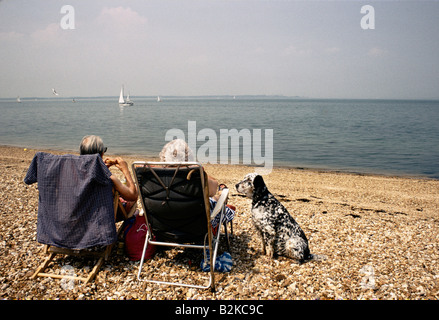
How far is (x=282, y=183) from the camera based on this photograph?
971 cm

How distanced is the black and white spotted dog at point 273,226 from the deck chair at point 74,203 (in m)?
1.73

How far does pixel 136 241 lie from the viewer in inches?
143

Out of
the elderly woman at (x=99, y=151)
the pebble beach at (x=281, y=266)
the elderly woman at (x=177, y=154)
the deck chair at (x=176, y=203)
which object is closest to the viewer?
the deck chair at (x=176, y=203)

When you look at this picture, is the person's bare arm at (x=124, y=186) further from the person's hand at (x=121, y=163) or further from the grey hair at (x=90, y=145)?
the grey hair at (x=90, y=145)

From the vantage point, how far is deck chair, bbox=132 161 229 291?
2.89m

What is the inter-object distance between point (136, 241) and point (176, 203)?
1039 millimetres

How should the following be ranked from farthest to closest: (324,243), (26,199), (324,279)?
(26,199)
(324,243)
(324,279)

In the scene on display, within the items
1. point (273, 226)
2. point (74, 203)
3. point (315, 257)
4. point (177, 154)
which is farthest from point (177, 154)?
point (315, 257)

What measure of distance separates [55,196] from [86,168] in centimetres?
50

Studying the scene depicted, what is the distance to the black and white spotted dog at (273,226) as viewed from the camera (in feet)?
12.1

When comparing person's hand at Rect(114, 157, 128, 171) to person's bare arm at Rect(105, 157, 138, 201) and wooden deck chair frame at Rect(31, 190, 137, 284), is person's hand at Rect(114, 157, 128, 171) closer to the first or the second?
person's bare arm at Rect(105, 157, 138, 201)

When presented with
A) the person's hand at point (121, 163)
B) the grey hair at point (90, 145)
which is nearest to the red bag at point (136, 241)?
the person's hand at point (121, 163)
